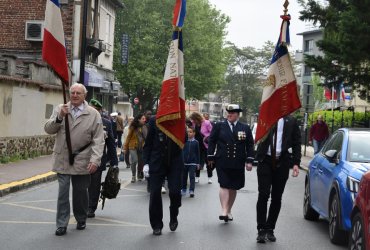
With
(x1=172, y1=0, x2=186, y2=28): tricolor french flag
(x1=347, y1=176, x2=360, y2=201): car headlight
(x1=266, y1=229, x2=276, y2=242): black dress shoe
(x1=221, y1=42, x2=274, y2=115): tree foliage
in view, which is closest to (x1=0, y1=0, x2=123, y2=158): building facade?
(x1=172, y1=0, x2=186, y2=28): tricolor french flag

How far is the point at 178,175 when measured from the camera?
905cm

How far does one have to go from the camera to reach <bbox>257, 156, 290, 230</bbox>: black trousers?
8.71m

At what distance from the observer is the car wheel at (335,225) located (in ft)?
27.8

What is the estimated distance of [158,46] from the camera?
5231 cm

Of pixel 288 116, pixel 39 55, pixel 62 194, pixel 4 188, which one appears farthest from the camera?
pixel 39 55

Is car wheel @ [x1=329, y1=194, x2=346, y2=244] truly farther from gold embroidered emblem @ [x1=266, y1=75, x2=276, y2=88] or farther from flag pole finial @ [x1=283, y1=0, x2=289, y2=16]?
flag pole finial @ [x1=283, y1=0, x2=289, y2=16]

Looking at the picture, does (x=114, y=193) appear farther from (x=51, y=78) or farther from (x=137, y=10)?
(x=137, y=10)

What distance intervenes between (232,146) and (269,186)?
4.36 ft

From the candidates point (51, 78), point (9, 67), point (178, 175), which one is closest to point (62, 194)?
point (178, 175)

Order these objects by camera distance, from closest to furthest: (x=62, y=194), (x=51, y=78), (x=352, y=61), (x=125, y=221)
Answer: (x=62, y=194) < (x=125, y=221) < (x=352, y=61) < (x=51, y=78)

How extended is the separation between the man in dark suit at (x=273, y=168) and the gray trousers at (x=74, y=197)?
7.49ft

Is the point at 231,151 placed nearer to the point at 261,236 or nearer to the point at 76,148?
the point at 261,236

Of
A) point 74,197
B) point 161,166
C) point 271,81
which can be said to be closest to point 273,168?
point 271,81

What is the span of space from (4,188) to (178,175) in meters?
5.38
